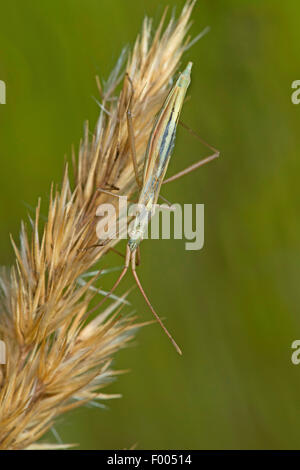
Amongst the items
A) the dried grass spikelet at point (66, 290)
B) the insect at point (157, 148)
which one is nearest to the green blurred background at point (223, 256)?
the insect at point (157, 148)

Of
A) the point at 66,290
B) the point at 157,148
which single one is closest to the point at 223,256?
the point at 157,148

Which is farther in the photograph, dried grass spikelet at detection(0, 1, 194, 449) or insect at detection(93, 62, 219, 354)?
insect at detection(93, 62, 219, 354)

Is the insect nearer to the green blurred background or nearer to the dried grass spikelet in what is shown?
the dried grass spikelet

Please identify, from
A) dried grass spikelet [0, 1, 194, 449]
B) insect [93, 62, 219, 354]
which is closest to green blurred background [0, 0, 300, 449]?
insect [93, 62, 219, 354]

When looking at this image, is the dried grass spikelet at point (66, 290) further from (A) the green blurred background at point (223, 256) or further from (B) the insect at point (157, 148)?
(A) the green blurred background at point (223, 256)

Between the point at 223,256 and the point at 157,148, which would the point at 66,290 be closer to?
the point at 157,148

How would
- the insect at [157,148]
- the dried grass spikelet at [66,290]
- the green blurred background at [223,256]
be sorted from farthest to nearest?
the green blurred background at [223,256] < the insect at [157,148] < the dried grass spikelet at [66,290]

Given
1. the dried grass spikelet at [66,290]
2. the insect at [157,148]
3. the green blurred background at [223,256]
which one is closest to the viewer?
the dried grass spikelet at [66,290]
